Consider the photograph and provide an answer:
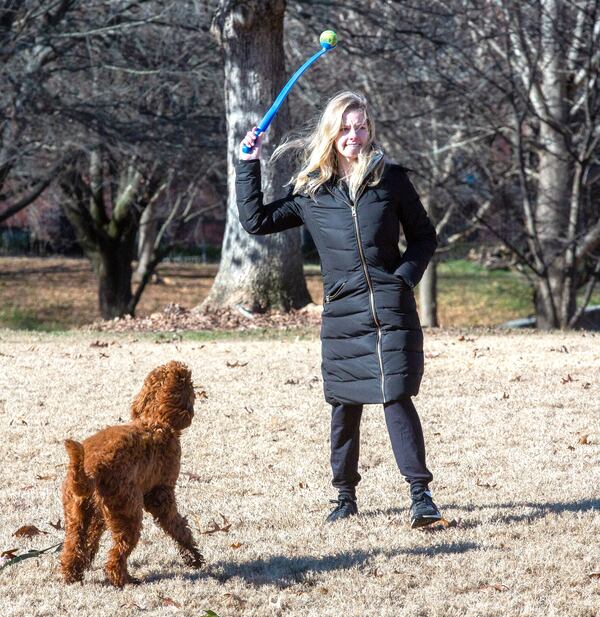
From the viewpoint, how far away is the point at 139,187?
22.7 metres

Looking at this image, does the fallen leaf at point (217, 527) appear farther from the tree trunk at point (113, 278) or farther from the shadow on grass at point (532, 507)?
the tree trunk at point (113, 278)

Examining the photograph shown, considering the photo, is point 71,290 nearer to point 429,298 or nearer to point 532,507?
point 429,298

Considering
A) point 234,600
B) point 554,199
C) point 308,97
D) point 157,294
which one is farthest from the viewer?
point 157,294

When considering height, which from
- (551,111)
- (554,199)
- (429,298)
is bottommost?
(429,298)

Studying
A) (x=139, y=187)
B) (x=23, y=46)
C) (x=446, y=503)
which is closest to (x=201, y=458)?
(x=446, y=503)

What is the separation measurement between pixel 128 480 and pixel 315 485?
221 centimetres

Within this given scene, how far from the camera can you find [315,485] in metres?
6.07

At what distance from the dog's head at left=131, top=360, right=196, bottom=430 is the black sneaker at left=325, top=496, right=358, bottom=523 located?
4.22 feet

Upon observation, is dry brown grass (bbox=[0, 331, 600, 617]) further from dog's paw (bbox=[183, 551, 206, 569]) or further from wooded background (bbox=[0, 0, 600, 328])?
wooded background (bbox=[0, 0, 600, 328])

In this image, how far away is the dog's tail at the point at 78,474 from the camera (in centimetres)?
387

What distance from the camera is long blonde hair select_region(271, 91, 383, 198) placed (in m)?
4.85

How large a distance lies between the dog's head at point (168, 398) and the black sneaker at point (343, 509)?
4.22ft

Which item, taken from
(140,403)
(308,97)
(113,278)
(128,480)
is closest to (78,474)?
(128,480)

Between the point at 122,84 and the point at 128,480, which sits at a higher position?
the point at 122,84
